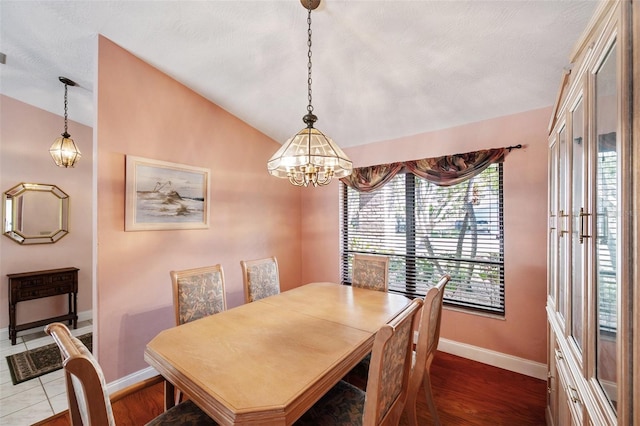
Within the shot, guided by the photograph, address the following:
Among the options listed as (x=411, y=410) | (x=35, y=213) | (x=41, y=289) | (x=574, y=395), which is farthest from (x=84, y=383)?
(x=35, y=213)

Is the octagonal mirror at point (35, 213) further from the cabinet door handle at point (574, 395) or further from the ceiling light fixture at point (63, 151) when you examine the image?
the cabinet door handle at point (574, 395)

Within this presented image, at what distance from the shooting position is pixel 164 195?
2605 millimetres

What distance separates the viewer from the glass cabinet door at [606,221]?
0.71 metres

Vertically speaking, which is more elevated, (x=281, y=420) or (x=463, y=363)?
(x=281, y=420)

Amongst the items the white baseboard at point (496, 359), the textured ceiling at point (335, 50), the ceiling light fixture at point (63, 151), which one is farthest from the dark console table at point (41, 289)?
the white baseboard at point (496, 359)

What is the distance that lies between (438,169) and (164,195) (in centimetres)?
281

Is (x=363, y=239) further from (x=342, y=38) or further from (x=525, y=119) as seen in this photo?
(x=342, y=38)

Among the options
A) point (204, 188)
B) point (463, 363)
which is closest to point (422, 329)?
point (463, 363)

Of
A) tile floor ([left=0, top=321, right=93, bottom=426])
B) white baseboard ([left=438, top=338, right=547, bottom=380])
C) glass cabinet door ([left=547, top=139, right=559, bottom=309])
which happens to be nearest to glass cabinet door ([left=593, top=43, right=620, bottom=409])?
glass cabinet door ([left=547, top=139, right=559, bottom=309])

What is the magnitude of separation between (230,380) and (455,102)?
9.03 feet

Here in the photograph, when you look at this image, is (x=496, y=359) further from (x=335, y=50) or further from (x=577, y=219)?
(x=335, y=50)

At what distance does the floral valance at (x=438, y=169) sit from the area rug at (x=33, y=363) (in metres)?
3.72

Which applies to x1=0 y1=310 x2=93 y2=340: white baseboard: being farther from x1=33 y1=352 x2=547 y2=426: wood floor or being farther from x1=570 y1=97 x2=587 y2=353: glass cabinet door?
x1=570 y1=97 x2=587 y2=353: glass cabinet door

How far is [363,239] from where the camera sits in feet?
11.7
